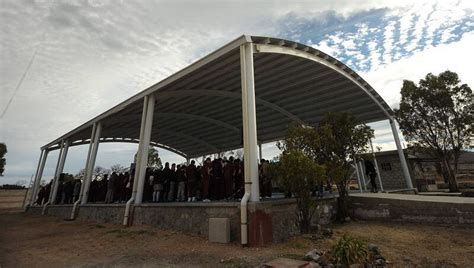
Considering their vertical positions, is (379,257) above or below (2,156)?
below

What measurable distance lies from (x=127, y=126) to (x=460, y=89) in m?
20.5

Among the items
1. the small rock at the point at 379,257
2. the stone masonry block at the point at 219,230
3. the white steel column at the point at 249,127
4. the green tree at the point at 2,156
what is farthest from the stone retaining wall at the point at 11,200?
the small rock at the point at 379,257

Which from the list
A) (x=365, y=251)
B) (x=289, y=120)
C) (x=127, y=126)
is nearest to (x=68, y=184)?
(x=127, y=126)

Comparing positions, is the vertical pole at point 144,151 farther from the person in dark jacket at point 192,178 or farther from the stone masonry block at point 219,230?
the stone masonry block at point 219,230

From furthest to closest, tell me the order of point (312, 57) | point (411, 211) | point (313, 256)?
point (312, 57)
point (411, 211)
point (313, 256)

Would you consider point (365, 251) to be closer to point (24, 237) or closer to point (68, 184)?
point (24, 237)

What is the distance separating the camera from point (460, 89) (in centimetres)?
1471

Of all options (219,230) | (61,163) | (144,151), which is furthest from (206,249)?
(61,163)

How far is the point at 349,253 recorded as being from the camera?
441 cm

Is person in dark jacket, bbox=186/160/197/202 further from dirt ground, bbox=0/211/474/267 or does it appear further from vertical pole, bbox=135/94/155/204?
dirt ground, bbox=0/211/474/267

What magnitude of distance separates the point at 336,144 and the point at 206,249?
5.06 m

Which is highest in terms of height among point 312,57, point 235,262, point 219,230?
point 312,57

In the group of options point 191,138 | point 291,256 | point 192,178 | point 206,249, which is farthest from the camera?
→ point 191,138

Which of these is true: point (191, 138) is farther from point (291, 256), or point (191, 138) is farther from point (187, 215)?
point (291, 256)
